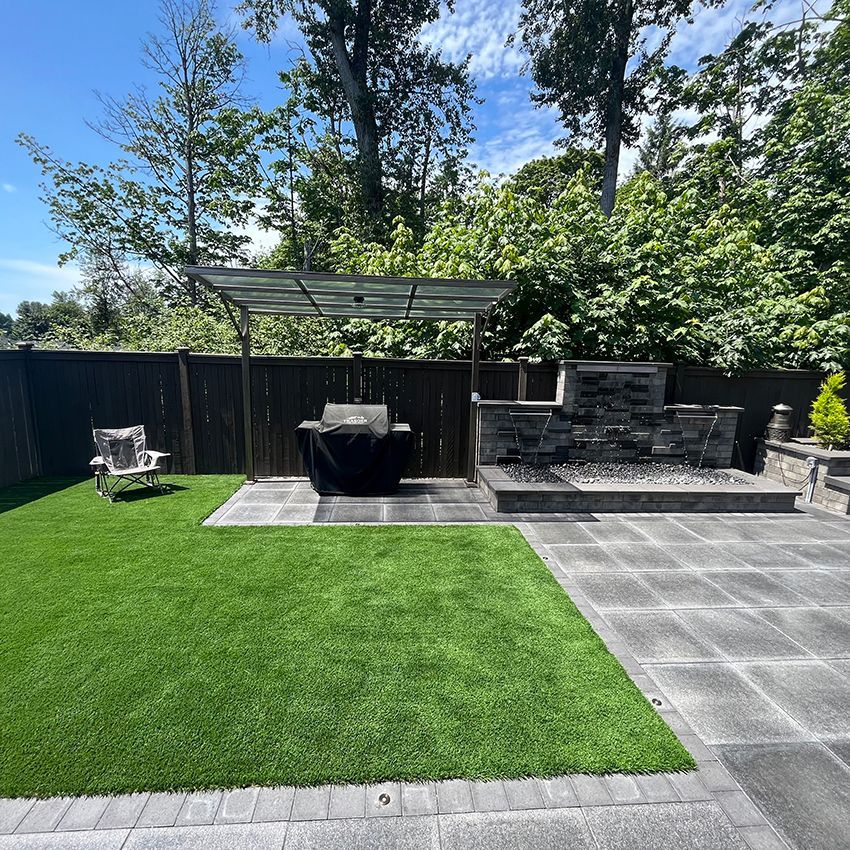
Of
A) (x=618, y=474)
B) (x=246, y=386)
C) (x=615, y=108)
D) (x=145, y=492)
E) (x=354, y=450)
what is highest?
(x=615, y=108)

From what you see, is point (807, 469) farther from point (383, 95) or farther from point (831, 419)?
point (383, 95)

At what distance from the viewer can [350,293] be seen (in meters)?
5.52

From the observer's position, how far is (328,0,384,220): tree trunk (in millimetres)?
13469

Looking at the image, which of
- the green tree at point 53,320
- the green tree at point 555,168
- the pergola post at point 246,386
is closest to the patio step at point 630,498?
the pergola post at point 246,386

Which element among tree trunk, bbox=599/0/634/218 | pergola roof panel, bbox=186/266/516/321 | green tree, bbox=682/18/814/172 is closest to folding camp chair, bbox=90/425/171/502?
pergola roof panel, bbox=186/266/516/321

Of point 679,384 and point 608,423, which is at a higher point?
point 679,384

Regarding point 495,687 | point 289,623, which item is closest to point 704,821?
point 495,687

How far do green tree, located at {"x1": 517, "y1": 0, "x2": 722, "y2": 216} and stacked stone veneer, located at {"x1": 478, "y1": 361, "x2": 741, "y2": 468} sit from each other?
828 cm

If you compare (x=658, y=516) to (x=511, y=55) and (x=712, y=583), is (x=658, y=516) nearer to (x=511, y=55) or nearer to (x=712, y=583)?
(x=712, y=583)

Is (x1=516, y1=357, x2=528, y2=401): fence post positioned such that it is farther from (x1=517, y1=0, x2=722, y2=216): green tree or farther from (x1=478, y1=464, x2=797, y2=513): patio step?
(x1=517, y1=0, x2=722, y2=216): green tree

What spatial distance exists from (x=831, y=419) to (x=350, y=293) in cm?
714

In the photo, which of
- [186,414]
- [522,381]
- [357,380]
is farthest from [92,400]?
[522,381]

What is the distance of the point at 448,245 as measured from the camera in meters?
8.30

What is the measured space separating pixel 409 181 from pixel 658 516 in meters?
14.6
